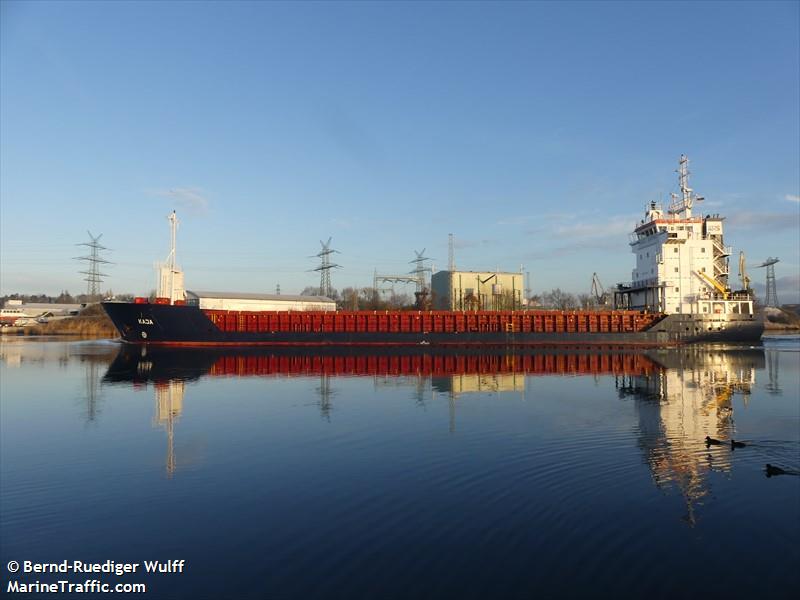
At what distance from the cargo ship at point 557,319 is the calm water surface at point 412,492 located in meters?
24.8

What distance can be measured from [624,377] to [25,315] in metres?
157

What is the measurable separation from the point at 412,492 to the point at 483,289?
9209 centimetres

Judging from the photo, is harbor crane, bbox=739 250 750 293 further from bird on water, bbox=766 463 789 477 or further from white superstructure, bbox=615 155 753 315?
bird on water, bbox=766 463 789 477

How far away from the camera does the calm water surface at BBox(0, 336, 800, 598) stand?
22.1ft

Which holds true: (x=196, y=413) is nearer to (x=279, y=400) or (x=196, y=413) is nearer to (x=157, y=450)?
(x=279, y=400)

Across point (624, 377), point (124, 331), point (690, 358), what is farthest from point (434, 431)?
point (124, 331)

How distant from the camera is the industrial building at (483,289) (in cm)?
9775

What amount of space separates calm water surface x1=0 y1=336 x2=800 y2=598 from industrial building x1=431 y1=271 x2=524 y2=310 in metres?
76.4

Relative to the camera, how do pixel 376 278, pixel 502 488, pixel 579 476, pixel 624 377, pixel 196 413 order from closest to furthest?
pixel 502 488
pixel 579 476
pixel 196 413
pixel 624 377
pixel 376 278

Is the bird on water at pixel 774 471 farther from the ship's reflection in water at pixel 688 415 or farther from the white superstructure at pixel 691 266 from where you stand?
the white superstructure at pixel 691 266

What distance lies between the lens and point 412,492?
9688mm

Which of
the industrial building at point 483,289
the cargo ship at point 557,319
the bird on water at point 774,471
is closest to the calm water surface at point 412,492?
the bird on water at point 774,471

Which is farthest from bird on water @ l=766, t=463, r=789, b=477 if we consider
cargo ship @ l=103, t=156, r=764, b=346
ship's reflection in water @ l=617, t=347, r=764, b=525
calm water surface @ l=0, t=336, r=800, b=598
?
cargo ship @ l=103, t=156, r=764, b=346

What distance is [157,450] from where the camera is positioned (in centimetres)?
1288
